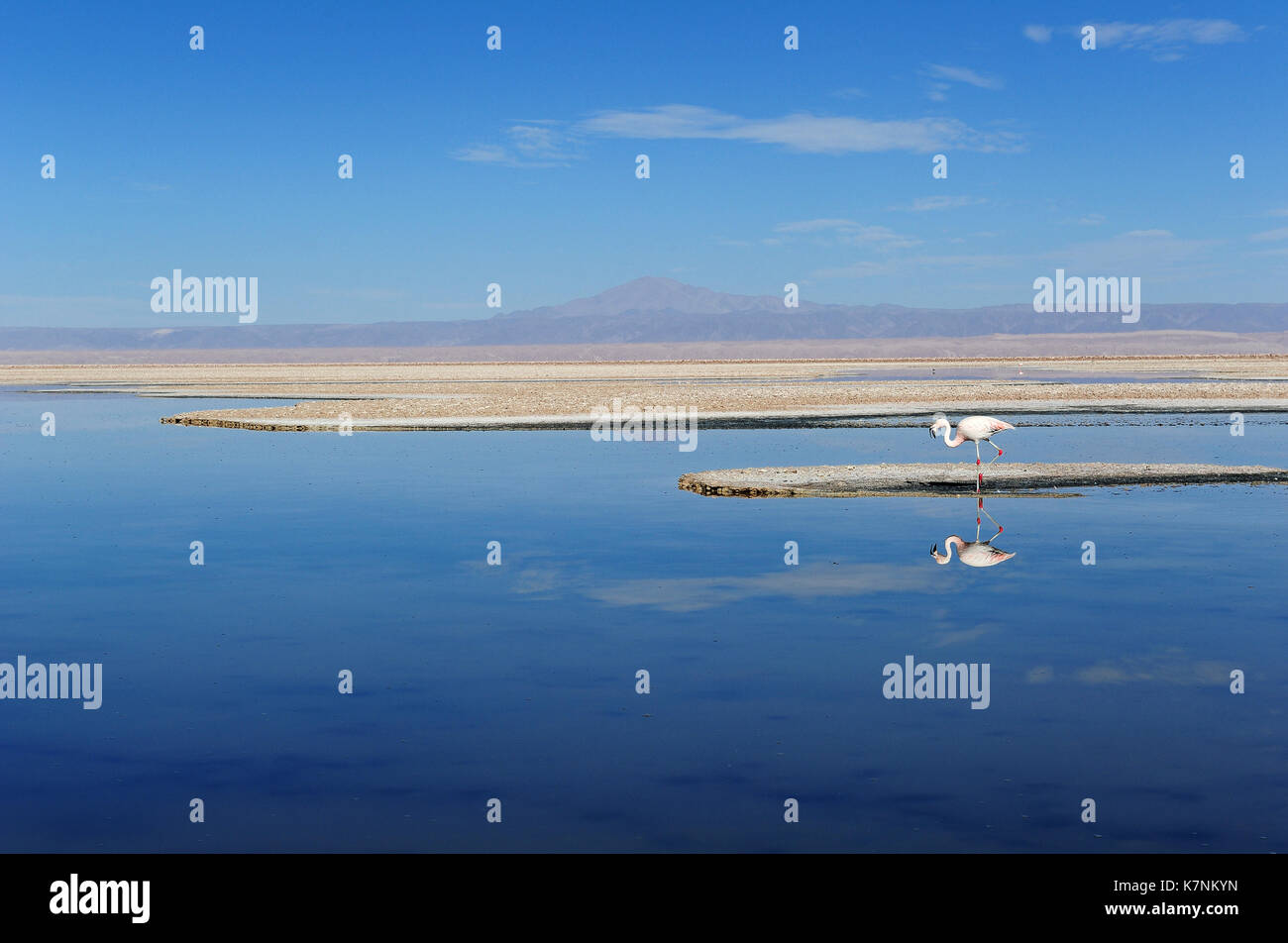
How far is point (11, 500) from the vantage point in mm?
23641

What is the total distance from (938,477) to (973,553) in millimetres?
8267

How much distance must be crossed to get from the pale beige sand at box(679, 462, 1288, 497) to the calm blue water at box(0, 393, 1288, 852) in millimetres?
1341

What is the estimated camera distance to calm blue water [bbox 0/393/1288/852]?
7711mm

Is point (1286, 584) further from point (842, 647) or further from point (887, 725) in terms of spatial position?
point (887, 725)

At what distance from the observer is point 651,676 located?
10820 mm

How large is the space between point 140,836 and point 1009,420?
37.6m
